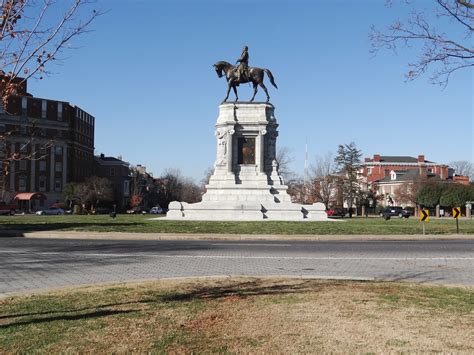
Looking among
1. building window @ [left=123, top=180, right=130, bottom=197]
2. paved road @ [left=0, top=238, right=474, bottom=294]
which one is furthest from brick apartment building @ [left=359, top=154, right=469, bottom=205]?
paved road @ [left=0, top=238, right=474, bottom=294]

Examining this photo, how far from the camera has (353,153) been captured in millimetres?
92688

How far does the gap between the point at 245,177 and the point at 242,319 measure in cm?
3705

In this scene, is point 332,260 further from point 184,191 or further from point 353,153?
point 184,191

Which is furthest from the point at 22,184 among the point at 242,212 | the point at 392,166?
the point at 392,166

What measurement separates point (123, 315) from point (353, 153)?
290ft

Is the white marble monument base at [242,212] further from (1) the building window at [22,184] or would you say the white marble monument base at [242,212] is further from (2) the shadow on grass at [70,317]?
(1) the building window at [22,184]

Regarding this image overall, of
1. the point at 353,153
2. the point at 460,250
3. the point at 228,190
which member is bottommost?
the point at 460,250

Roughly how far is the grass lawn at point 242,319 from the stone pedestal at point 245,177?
31.4 meters

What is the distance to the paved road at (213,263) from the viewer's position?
11.7 metres

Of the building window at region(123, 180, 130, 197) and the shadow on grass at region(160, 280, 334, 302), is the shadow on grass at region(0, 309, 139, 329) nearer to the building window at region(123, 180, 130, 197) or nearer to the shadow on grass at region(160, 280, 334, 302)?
the shadow on grass at region(160, 280, 334, 302)

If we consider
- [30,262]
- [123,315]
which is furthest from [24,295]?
[30,262]

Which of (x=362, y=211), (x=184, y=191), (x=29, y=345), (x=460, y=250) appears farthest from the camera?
(x=184, y=191)

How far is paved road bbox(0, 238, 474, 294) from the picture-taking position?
11688 millimetres

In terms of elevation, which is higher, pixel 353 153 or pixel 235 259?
pixel 353 153
